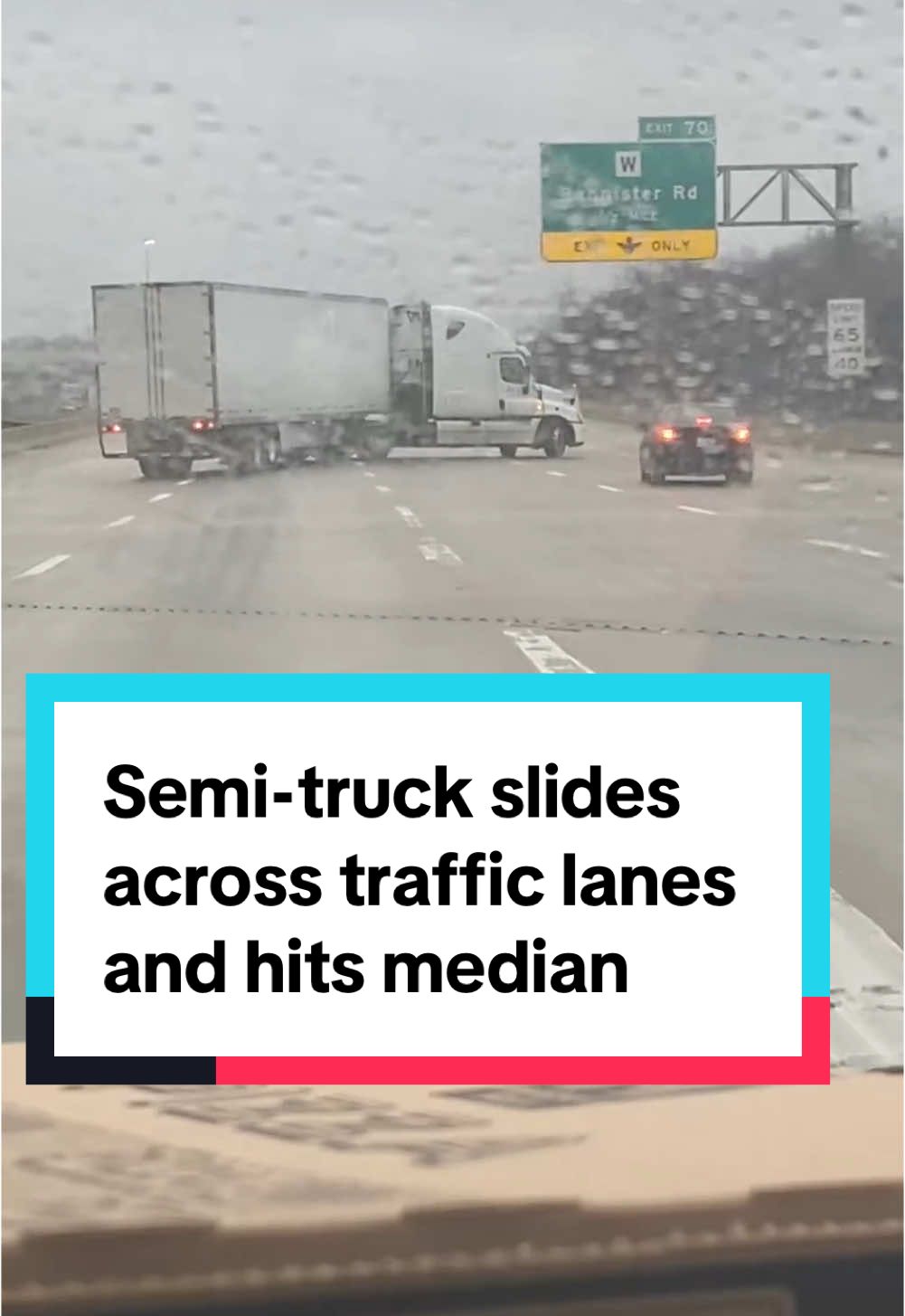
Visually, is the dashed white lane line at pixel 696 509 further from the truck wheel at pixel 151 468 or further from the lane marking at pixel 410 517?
the truck wheel at pixel 151 468

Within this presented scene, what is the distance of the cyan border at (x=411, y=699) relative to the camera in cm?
264

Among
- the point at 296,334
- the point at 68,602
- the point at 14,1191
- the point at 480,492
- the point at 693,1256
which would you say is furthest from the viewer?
the point at 68,602

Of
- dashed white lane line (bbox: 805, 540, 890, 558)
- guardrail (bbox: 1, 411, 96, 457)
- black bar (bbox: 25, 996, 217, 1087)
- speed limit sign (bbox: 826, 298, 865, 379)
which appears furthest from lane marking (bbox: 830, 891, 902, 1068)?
dashed white lane line (bbox: 805, 540, 890, 558)

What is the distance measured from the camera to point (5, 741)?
4.41m

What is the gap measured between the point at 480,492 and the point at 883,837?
5.20 feet

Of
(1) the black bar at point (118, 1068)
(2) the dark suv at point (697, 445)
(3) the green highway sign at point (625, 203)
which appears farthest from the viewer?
(2) the dark suv at point (697, 445)

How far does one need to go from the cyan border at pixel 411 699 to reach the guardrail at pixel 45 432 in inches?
49.3

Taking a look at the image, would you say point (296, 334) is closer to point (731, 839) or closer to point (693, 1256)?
point (731, 839)

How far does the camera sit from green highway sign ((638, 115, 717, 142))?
3.62 m

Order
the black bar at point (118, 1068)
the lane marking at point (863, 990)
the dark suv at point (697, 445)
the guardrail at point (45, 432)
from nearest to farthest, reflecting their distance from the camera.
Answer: the black bar at point (118, 1068) < the lane marking at point (863, 990) < the guardrail at point (45, 432) < the dark suv at point (697, 445)

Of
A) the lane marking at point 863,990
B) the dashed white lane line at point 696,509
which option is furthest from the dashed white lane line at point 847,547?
the lane marking at point 863,990

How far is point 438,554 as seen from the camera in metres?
5.84

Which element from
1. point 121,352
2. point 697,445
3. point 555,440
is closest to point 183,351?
point 121,352

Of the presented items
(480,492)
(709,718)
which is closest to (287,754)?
(709,718)
